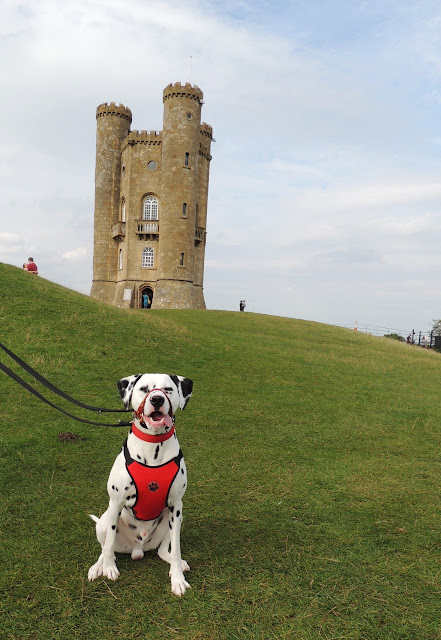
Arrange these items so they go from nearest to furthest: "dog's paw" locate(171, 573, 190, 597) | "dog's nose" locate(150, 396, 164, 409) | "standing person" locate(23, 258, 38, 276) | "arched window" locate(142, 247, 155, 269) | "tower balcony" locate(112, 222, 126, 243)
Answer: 1. "dog's nose" locate(150, 396, 164, 409)
2. "dog's paw" locate(171, 573, 190, 597)
3. "standing person" locate(23, 258, 38, 276)
4. "arched window" locate(142, 247, 155, 269)
5. "tower balcony" locate(112, 222, 126, 243)

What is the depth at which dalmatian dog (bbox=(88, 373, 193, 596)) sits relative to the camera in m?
3.89

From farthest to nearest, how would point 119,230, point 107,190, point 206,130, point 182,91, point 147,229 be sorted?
1. point 107,190
2. point 206,130
3. point 119,230
4. point 147,229
5. point 182,91

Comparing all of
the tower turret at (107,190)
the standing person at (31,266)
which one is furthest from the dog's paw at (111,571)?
the tower turret at (107,190)

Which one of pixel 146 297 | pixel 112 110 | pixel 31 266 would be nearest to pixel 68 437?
pixel 31 266

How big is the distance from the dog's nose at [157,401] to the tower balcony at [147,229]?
46592mm

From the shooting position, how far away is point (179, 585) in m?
4.18

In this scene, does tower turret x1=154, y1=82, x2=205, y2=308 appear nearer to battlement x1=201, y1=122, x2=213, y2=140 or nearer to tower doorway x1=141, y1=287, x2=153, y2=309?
tower doorway x1=141, y1=287, x2=153, y2=309

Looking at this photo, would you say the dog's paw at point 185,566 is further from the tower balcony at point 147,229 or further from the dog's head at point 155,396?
the tower balcony at point 147,229

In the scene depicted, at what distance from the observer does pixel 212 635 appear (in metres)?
3.74

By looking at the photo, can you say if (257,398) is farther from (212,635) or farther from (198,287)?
(198,287)

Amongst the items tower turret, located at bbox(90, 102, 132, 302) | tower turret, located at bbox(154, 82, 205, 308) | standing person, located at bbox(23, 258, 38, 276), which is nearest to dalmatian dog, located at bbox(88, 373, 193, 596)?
standing person, located at bbox(23, 258, 38, 276)

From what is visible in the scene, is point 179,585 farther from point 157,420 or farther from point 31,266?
point 31,266

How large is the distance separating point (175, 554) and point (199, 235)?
156 ft

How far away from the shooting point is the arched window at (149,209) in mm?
50031
